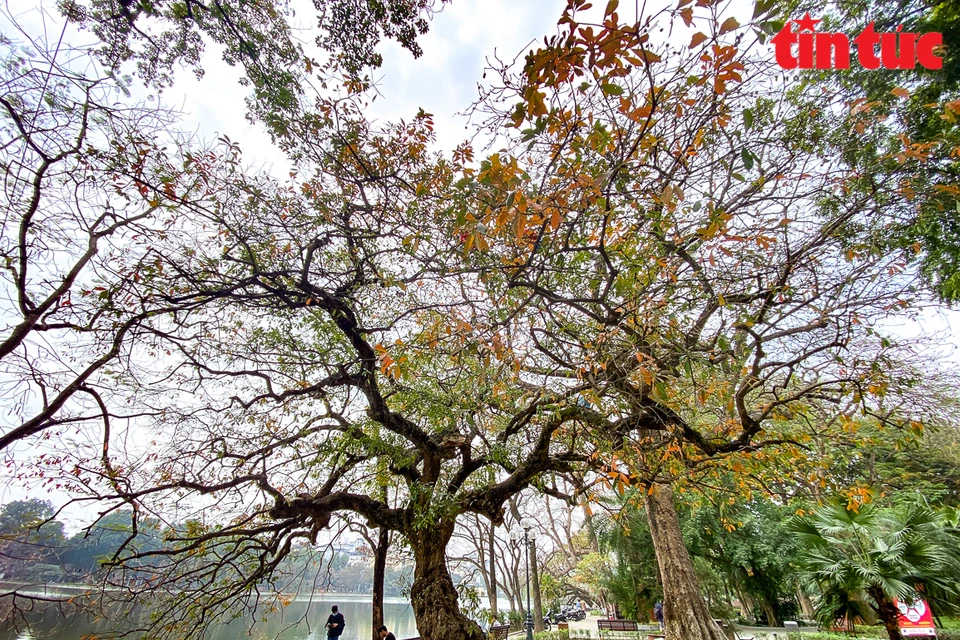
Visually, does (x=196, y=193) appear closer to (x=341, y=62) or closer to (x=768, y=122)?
(x=341, y=62)

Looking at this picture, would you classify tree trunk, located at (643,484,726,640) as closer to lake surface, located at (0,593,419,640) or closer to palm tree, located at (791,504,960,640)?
palm tree, located at (791,504,960,640)

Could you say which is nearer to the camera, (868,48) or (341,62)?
(868,48)

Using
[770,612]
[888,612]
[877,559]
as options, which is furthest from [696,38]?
[770,612]

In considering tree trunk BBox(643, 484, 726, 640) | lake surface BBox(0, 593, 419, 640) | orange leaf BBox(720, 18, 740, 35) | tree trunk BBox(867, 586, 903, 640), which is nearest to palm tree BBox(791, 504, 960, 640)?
tree trunk BBox(867, 586, 903, 640)

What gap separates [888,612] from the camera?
518 cm

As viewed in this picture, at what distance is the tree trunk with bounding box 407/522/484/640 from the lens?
14.0 feet

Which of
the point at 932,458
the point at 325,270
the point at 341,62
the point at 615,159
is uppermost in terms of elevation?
the point at 341,62

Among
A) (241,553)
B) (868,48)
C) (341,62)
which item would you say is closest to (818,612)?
(868,48)

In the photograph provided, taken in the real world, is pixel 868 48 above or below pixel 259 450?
above

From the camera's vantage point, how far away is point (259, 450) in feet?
15.0

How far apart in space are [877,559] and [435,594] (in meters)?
5.99

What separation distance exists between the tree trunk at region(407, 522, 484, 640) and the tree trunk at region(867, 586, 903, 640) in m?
5.36

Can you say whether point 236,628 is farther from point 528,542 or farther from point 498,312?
point 498,312

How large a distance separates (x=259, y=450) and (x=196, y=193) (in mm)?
2845
